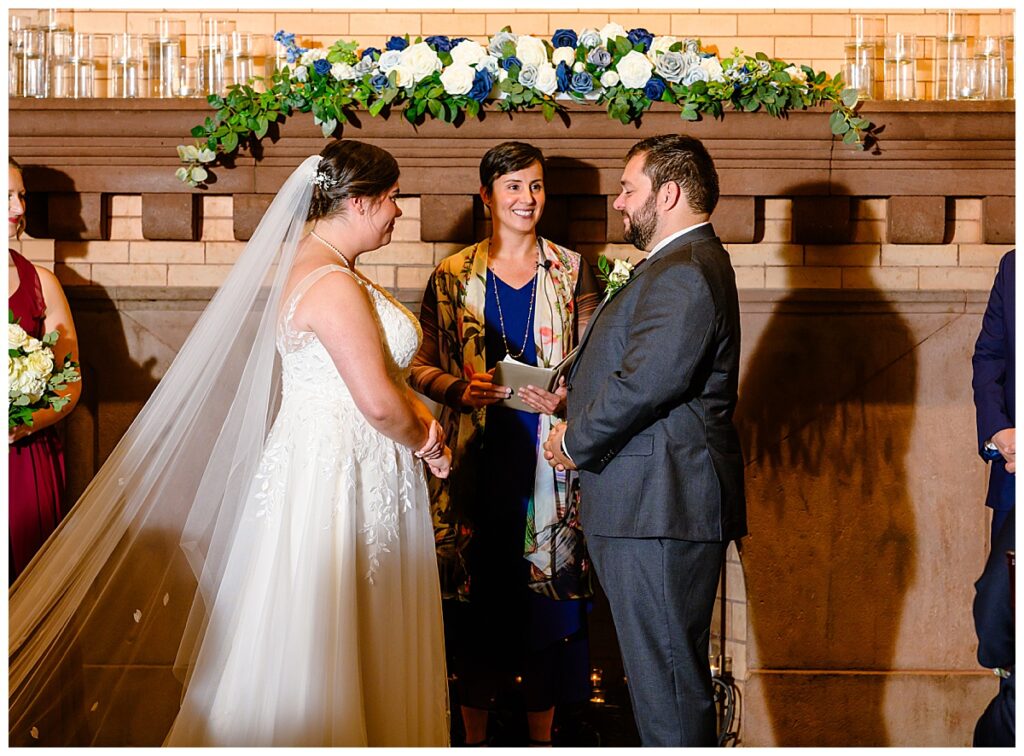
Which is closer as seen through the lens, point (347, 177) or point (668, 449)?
→ point (668, 449)

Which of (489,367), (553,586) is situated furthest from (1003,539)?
(489,367)

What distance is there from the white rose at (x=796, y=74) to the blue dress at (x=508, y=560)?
121 centimetres

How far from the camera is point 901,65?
386 centimetres

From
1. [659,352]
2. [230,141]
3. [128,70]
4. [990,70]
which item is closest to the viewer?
[659,352]

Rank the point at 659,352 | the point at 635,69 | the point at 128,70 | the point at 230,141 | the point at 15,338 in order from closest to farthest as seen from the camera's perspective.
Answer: the point at 659,352 → the point at 15,338 → the point at 635,69 → the point at 230,141 → the point at 128,70

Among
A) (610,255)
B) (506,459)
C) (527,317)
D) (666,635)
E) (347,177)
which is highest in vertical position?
(347,177)

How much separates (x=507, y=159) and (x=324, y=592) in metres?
1.51

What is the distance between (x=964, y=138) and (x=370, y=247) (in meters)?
2.17

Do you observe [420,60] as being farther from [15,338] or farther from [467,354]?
[15,338]

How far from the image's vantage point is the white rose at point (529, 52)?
3.62 meters

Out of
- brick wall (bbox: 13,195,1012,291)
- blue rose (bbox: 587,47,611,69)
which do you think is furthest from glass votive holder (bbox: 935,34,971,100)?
blue rose (bbox: 587,47,611,69)

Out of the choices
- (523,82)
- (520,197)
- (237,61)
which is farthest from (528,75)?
(237,61)

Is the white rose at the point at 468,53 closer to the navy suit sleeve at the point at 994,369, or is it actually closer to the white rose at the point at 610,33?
the white rose at the point at 610,33

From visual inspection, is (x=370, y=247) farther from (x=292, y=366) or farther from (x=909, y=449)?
(x=909, y=449)
